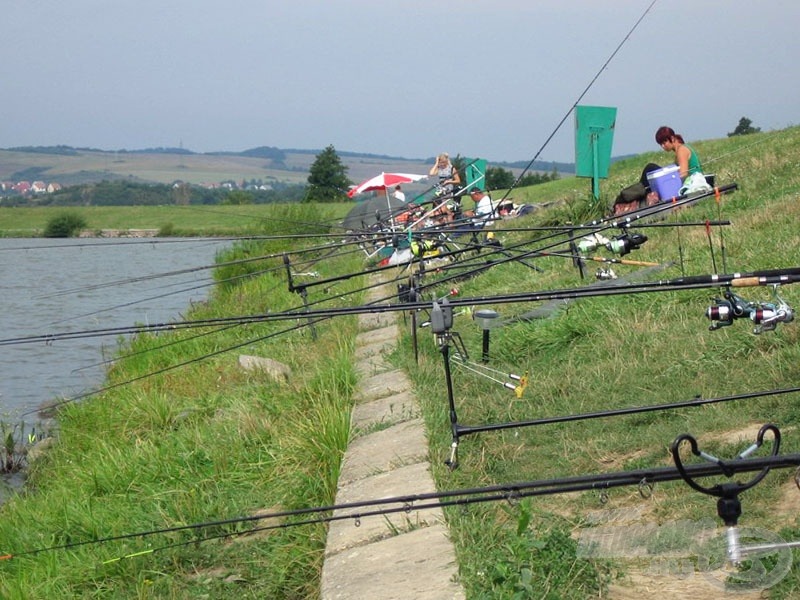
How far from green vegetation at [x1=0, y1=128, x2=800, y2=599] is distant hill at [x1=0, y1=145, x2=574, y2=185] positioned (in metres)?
74.3

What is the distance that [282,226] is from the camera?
2438 centimetres

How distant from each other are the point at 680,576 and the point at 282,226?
67.5 ft

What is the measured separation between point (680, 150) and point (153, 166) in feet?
342

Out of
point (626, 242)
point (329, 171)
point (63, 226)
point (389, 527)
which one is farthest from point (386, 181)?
point (63, 226)

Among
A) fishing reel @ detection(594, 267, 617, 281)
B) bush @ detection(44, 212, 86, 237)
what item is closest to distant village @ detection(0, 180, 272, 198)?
bush @ detection(44, 212, 86, 237)

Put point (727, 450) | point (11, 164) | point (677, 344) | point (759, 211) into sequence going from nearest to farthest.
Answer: point (727, 450) → point (677, 344) → point (759, 211) → point (11, 164)

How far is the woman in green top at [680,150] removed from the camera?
1197 centimetres

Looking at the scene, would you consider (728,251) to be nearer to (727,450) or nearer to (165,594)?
(727,450)

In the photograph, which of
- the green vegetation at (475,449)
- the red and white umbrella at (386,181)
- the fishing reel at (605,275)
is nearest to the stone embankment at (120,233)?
the red and white umbrella at (386,181)

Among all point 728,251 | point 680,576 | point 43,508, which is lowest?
point 43,508

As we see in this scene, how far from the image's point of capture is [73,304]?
25.1 meters

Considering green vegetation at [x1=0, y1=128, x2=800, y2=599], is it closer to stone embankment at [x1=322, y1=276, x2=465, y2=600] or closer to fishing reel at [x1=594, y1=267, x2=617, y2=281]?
stone embankment at [x1=322, y1=276, x2=465, y2=600]

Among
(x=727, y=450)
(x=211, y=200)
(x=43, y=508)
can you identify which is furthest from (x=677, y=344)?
(x=211, y=200)

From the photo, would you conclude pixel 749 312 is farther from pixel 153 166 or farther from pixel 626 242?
pixel 153 166
